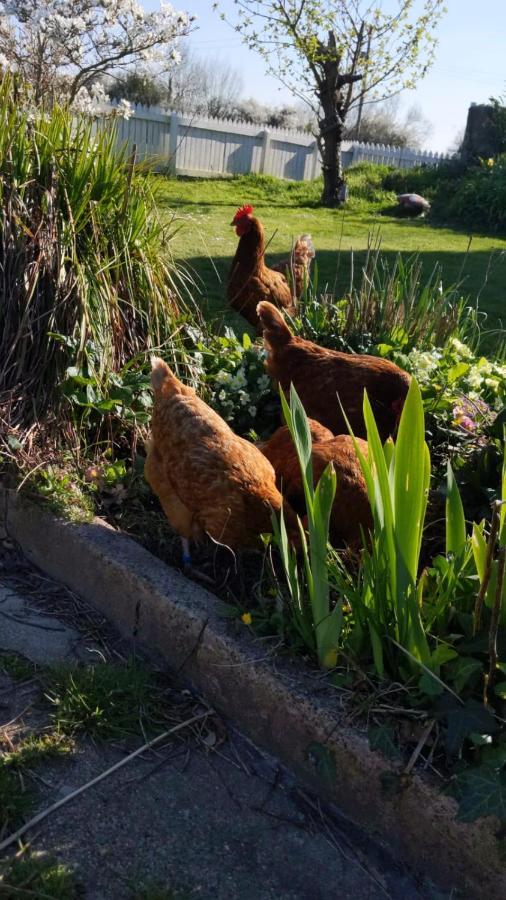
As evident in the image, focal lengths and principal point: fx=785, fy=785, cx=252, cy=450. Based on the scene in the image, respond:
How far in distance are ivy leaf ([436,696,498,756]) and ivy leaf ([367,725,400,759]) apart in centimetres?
13

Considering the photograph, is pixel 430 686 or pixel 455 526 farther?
pixel 455 526

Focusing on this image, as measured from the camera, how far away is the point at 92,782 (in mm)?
2117

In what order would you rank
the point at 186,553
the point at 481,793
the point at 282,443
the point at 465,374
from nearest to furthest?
the point at 481,793 → the point at 186,553 → the point at 282,443 → the point at 465,374

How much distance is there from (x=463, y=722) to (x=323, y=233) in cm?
1125

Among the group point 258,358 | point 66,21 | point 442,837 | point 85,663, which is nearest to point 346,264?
point 258,358

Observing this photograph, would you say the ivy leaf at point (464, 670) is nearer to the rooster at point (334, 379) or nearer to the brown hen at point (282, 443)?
the brown hen at point (282, 443)

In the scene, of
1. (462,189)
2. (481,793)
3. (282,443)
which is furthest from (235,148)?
(481,793)

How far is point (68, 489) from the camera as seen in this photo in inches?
127

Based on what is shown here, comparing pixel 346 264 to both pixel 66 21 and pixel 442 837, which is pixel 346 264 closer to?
pixel 66 21

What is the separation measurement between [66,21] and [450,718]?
1317 cm

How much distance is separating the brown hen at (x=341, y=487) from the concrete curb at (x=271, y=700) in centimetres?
55

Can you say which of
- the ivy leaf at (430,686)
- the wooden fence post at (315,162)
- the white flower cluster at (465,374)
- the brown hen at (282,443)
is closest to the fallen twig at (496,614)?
the ivy leaf at (430,686)

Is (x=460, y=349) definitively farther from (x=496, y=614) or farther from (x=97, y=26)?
(x=97, y=26)

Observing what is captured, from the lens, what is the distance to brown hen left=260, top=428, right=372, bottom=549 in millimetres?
2779
